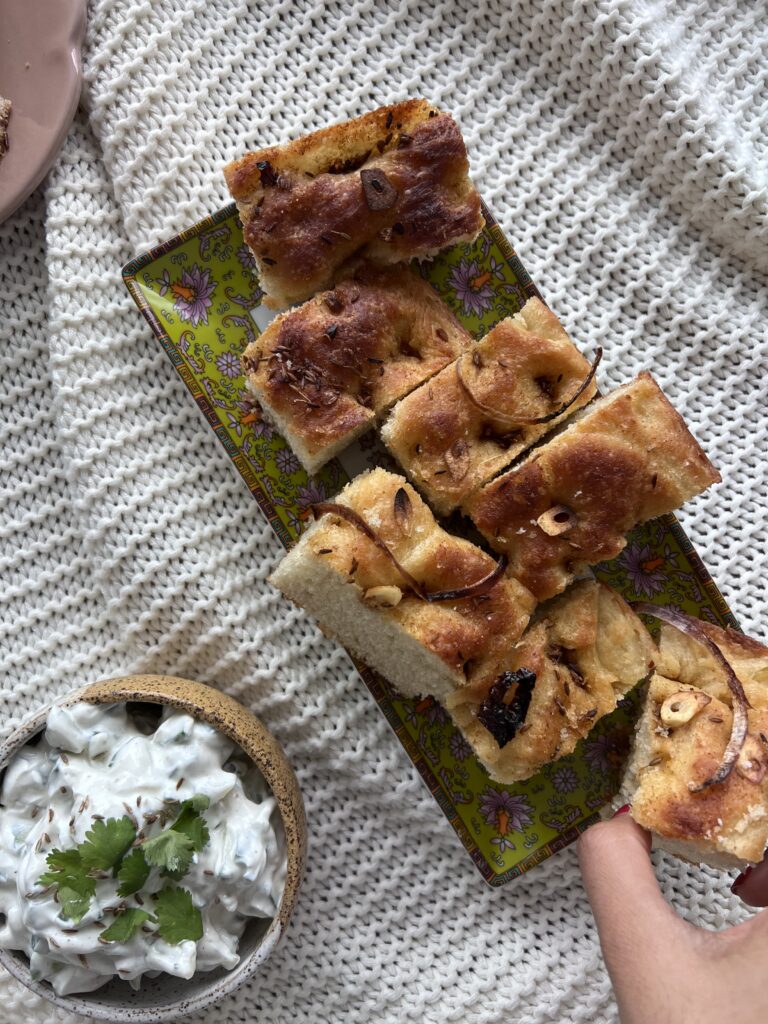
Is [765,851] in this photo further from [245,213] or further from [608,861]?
[245,213]

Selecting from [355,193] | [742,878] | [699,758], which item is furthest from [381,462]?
[742,878]

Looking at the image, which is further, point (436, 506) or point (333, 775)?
point (333, 775)

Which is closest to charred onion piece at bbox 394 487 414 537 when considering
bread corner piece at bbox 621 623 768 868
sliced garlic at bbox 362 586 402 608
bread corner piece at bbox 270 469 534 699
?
bread corner piece at bbox 270 469 534 699

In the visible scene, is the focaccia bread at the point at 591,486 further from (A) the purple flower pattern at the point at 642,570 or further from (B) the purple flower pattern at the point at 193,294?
(B) the purple flower pattern at the point at 193,294

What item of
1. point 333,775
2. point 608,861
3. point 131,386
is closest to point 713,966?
point 608,861

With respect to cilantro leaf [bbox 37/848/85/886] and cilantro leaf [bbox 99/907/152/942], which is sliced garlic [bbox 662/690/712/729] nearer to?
cilantro leaf [bbox 99/907/152/942]

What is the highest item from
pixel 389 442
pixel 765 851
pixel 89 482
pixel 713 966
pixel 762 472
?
pixel 89 482

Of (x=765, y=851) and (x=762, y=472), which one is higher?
(x=762, y=472)
